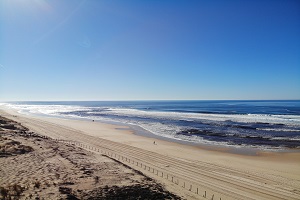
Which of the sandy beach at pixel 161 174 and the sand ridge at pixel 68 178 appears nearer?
the sand ridge at pixel 68 178

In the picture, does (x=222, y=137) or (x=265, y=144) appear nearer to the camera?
(x=265, y=144)

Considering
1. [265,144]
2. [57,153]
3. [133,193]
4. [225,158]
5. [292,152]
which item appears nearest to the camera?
[133,193]

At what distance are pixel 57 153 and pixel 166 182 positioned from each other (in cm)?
1157

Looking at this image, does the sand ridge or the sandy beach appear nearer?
the sand ridge

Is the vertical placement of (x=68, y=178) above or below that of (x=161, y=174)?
above

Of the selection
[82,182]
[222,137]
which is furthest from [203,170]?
[222,137]

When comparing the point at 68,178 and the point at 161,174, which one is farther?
the point at 161,174

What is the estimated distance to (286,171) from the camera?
20.8 m

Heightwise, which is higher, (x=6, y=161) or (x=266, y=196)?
(x=6, y=161)

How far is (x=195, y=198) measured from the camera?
13812 millimetres

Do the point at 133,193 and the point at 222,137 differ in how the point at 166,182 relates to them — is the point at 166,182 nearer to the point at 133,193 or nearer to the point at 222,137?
the point at 133,193

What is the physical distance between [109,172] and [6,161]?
330 inches

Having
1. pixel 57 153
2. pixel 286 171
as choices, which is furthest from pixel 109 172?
pixel 286 171

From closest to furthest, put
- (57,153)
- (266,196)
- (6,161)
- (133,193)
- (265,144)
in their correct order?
(133,193), (266,196), (6,161), (57,153), (265,144)
